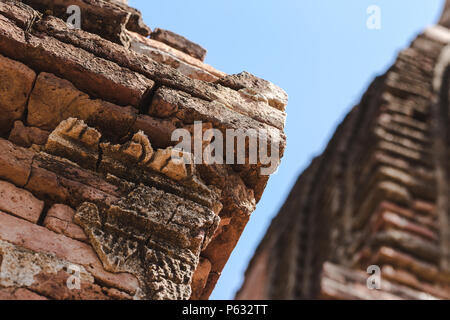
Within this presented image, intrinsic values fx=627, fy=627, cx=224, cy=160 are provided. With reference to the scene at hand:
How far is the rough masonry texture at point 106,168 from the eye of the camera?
355cm

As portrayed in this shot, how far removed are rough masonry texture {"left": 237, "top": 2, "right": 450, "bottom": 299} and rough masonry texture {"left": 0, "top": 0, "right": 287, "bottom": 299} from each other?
1.12 metres

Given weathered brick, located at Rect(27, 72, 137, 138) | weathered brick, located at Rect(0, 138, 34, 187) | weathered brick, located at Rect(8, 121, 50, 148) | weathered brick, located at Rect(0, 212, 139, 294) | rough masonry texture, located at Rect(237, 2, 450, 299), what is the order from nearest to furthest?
rough masonry texture, located at Rect(237, 2, 450, 299) < weathered brick, located at Rect(0, 212, 139, 294) < weathered brick, located at Rect(0, 138, 34, 187) < weathered brick, located at Rect(8, 121, 50, 148) < weathered brick, located at Rect(27, 72, 137, 138)

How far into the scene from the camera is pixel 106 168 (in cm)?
421

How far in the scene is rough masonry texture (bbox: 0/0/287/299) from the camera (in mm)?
3547

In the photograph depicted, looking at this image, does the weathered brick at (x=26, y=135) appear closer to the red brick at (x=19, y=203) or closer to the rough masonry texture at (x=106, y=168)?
the rough masonry texture at (x=106, y=168)

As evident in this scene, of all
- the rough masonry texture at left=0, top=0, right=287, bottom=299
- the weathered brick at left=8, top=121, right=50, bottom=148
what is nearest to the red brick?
the rough masonry texture at left=0, top=0, right=287, bottom=299

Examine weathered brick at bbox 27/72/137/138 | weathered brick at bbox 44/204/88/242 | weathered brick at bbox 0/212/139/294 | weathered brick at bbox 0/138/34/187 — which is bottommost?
weathered brick at bbox 0/212/139/294

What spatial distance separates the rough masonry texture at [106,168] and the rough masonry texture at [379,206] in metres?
1.12

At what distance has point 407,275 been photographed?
7.11 feet

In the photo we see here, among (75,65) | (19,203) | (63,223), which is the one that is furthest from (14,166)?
(75,65)

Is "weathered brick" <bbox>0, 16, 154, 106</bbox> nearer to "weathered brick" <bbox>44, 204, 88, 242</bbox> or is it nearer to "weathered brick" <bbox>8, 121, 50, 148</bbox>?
"weathered brick" <bbox>8, 121, 50, 148</bbox>

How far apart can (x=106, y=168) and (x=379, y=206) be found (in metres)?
2.35

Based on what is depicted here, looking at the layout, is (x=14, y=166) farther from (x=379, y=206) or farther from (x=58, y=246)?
(x=379, y=206)

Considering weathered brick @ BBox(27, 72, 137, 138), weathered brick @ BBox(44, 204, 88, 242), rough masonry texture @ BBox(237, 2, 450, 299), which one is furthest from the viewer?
weathered brick @ BBox(27, 72, 137, 138)
